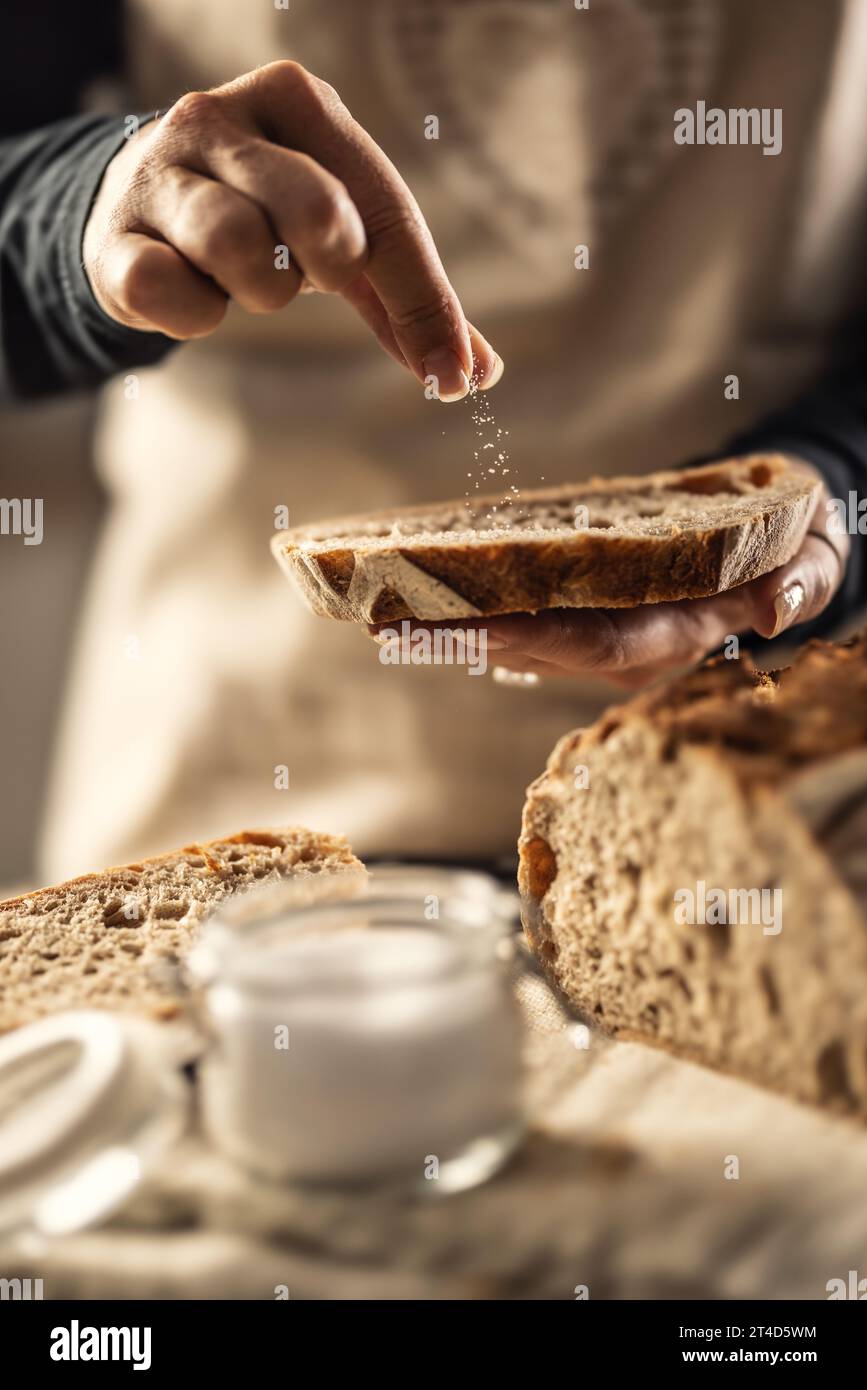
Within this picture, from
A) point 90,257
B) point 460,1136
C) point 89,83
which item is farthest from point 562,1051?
point 89,83

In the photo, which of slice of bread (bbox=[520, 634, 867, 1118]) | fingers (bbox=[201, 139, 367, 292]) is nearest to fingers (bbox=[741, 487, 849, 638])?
slice of bread (bbox=[520, 634, 867, 1118])

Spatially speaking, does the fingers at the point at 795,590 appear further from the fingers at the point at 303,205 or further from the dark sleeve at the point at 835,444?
the fingers at the point at 303,205

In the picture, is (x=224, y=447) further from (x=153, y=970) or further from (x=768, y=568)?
(x=153, y=970)

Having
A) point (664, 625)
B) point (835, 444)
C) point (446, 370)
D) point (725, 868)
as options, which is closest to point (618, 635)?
point (664, 625)

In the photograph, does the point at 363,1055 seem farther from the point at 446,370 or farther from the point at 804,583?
the point at 804,583

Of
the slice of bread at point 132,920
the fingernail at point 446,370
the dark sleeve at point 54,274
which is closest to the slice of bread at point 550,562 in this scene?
the fingernail at point 446,370
